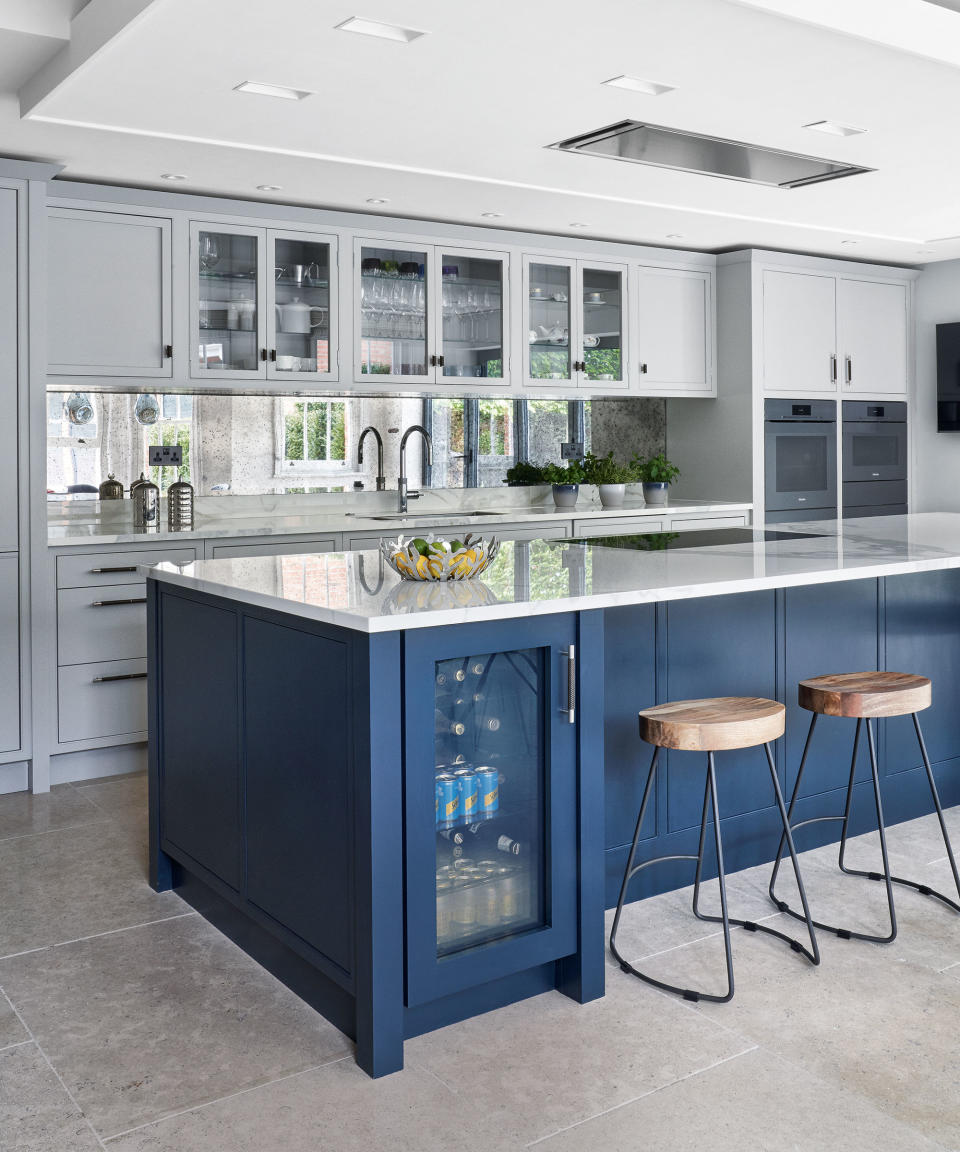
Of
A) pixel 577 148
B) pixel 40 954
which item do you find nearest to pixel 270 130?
pixel 577 148

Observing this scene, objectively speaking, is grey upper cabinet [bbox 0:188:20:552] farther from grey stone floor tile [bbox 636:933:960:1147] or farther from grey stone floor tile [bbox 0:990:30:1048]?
grey stone floor tile [bbox 636:933:960:1147]

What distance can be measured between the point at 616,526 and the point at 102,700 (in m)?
2.71

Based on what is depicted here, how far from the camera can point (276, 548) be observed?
464 centimetres

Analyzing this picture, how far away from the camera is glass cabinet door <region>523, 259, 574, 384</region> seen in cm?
558

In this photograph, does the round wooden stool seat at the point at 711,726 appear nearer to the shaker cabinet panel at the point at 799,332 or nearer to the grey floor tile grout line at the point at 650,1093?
the grey floor tile grout line at the point at 650,1093

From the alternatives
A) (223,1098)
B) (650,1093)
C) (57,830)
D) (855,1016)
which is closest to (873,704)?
(855,1016)

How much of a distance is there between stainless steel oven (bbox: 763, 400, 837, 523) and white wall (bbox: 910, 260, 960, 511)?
2.65 feet

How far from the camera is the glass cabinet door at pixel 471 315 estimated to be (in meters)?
5.32

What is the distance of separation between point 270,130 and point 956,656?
9.58 ft

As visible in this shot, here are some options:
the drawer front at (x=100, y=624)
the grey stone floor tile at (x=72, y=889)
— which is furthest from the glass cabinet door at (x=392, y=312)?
the grey stone floor tile at (x=72, y=889)

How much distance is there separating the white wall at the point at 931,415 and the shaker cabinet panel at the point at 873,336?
13 centimetres

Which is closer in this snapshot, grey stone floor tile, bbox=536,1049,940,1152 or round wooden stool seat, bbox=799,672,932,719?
grey stone floor tile, bbox=536,1049,940,1152

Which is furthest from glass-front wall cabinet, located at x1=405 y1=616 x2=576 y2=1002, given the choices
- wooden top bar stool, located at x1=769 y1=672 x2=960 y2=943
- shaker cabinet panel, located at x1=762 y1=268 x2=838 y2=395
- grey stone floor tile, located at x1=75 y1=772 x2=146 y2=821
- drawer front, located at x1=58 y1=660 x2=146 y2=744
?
shaker cabinet panel, located at x1=762 y1=268 x2=838 y2=395

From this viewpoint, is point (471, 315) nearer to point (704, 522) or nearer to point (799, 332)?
point (704, 522)
